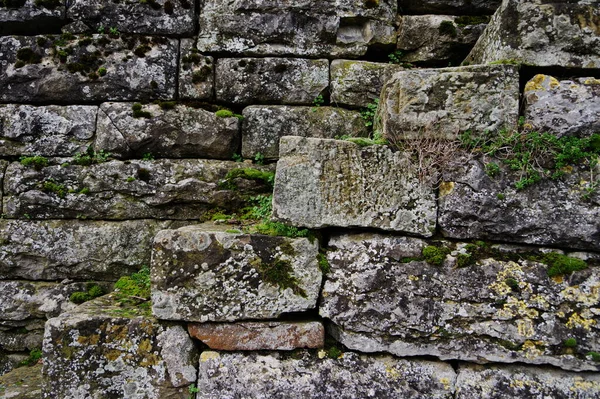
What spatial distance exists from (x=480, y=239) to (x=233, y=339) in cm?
185

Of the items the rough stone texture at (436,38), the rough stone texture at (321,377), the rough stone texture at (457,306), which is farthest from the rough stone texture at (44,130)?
the rough stone texture at (436,38)

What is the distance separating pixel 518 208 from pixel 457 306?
774 mm

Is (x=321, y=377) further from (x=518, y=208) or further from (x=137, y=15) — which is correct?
(x=137, y=15)

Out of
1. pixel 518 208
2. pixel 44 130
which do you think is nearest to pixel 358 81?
pixel 518 208

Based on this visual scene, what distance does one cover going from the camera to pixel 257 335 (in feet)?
9.50

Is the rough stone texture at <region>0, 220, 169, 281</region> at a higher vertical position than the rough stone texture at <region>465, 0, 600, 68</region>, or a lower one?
lower

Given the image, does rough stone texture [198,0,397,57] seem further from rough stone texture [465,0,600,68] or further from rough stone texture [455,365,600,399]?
rough stone texture [455,365,600,399]

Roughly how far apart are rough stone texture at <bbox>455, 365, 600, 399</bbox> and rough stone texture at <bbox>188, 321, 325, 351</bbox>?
1066 mm

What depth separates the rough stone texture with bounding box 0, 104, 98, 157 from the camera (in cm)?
412

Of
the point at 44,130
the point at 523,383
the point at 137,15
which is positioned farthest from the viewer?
the point at 137,15

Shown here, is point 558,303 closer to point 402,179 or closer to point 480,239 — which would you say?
point 480,239

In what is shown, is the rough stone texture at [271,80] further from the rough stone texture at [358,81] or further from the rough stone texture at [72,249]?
the rough stone texture at [72,249]

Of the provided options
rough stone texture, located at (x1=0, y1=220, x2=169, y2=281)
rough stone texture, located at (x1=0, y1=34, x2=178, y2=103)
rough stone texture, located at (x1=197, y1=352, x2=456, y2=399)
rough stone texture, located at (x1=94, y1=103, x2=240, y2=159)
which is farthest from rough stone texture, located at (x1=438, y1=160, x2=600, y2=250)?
rough stone texture, located at (x1=0, y1=34, x2=178, y2=103)

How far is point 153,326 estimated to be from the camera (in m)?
2.89
